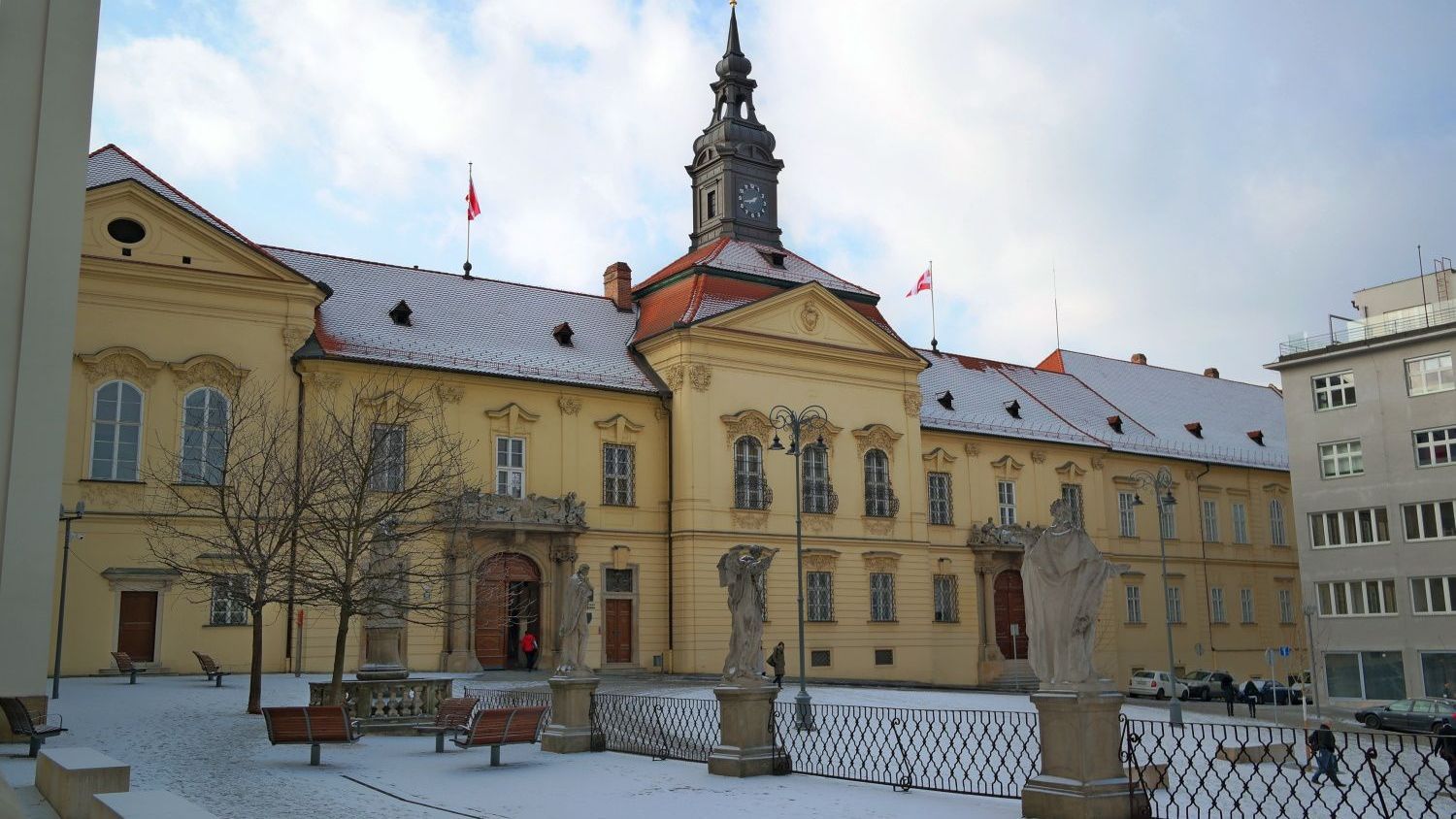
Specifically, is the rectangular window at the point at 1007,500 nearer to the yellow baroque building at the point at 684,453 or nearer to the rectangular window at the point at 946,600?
the yellow baroque building at the point at 684,453

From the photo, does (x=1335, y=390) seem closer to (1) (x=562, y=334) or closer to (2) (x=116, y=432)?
(1) (x=562, y=334)

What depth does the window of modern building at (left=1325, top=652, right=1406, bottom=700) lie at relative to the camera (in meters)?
39.6

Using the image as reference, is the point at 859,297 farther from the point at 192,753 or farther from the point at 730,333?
the point at 192,753

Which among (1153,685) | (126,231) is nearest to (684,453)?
(126,231)

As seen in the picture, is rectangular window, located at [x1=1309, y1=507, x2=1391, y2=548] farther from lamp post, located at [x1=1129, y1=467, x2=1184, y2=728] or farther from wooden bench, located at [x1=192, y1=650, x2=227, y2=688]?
wooden bench, located at [x1=192, y1=650, x2=227, y2=688]

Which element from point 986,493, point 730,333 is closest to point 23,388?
point 730,333

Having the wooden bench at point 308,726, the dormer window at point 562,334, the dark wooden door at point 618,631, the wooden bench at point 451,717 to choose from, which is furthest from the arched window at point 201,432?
the wooden bench at point 308,726

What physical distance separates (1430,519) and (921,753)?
27988mm

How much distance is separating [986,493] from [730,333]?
13.3 metres

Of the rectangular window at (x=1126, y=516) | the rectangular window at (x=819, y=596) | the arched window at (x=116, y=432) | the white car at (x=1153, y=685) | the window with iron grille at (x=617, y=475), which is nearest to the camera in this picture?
the arched window at (x=116, y=432)

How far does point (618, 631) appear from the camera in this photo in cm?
3803

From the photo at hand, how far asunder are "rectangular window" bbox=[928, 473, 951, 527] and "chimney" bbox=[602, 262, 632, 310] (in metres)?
12.9

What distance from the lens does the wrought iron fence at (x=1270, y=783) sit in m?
12.6

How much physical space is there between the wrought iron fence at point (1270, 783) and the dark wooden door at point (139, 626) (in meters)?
23.4
